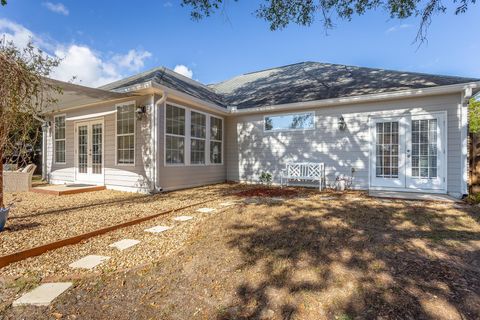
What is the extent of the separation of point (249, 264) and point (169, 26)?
8715 mm

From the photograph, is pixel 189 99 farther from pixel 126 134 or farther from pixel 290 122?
pixel 290 122

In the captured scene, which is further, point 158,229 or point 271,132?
point 271,132

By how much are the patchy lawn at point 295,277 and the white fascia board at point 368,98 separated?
3.95 m

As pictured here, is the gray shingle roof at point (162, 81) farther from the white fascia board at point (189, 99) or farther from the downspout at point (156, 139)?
the downspout at point (156, 139)

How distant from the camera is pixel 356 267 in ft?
7.77

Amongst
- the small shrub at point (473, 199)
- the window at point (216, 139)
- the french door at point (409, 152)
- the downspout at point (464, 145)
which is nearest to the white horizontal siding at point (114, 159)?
the window at point (216, 139)

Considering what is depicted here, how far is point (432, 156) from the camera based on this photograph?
628cm

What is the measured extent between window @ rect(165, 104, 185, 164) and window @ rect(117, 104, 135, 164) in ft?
3.40

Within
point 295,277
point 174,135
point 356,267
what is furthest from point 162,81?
point 356,267

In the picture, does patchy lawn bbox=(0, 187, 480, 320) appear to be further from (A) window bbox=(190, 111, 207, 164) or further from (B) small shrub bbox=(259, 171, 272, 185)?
(B) small shrub bbox=(259, 171, 272, 185)

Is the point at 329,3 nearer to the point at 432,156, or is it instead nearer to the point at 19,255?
the point at 432,156

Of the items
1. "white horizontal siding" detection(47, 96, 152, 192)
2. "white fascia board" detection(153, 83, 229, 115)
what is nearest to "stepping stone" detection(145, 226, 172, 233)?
"white horizontal siding" detection(47, 96, 152, 192)

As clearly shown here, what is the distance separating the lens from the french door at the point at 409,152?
20.4 feet

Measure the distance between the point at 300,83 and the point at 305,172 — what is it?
12.1 feet
